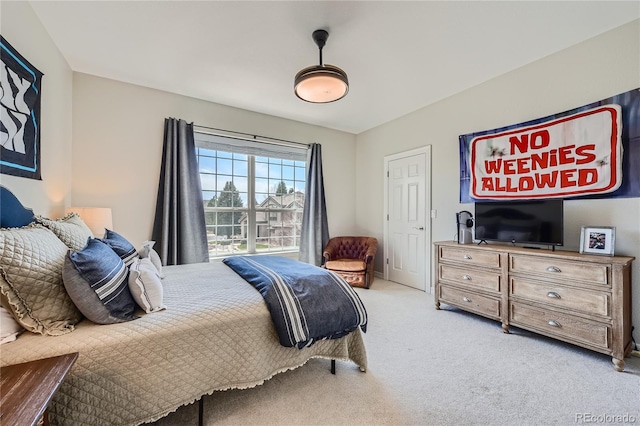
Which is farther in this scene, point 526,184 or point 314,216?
point 314,216

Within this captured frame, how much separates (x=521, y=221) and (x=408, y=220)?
5.22 ft

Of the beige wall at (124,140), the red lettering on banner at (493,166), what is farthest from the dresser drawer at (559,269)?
the beige wall at (124,140)

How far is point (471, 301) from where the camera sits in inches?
110

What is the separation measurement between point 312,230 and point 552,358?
3.14m

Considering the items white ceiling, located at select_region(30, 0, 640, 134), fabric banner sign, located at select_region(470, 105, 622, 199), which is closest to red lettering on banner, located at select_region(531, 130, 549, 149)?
fabric banner sign, located at select_region(470, 105, 622, 199)

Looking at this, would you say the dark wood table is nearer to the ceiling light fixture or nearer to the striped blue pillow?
the striped blue pillow

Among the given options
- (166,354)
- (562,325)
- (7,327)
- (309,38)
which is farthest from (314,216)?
(7,327)

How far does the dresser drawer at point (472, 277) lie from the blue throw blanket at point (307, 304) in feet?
5.19

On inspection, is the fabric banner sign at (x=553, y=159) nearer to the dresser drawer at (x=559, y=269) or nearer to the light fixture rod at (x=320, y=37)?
the dresser drawer at (x=559, y=269)

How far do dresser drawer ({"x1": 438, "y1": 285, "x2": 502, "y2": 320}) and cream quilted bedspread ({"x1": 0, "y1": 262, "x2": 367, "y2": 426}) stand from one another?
1874mm

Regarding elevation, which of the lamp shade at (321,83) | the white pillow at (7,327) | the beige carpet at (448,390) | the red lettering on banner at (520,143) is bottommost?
the beige carpet at (448,390)

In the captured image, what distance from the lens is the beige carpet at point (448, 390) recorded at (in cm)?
148

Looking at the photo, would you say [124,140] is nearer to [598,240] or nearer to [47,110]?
[47,110]

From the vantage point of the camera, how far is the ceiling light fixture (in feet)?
7.16
